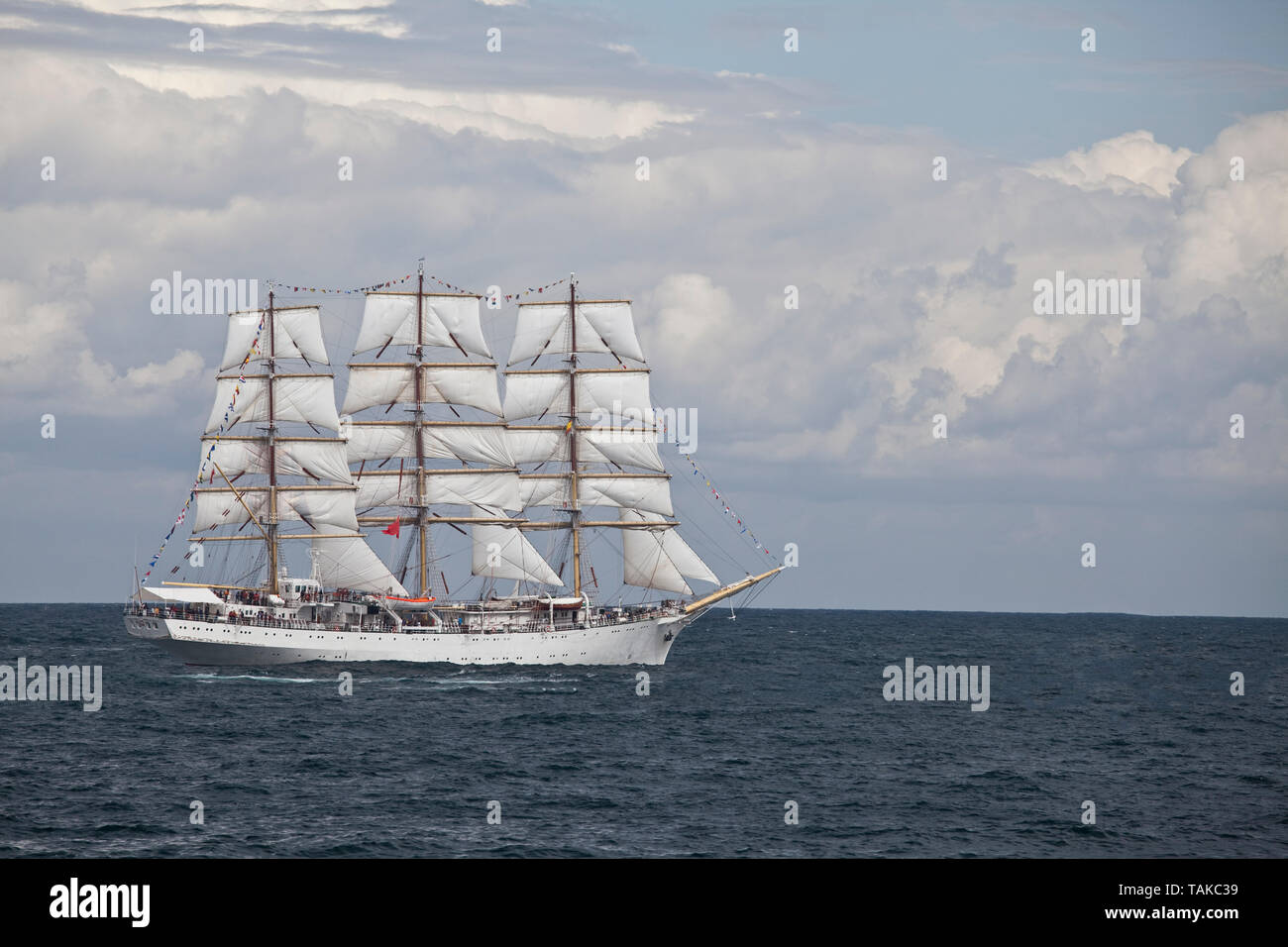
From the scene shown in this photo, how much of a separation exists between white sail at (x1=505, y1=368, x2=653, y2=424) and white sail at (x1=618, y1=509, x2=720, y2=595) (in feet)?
25.6

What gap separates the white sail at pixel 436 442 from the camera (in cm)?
9550

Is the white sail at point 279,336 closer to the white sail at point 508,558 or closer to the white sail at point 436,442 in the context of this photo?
the white sail at point 436,442

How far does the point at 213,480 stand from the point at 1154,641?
390ft

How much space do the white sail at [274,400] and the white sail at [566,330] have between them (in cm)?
1372

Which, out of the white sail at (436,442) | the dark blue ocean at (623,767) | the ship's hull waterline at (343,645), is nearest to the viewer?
the dark blue ocean at (623,767)

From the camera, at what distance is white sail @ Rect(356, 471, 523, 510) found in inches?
3745

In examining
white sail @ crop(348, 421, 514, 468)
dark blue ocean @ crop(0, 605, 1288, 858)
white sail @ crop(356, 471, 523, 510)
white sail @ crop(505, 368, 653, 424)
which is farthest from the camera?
white sail @ crop(505, 368, 653, 424)

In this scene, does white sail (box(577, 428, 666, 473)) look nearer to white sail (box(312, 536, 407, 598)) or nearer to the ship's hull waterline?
the ship's hull waterline

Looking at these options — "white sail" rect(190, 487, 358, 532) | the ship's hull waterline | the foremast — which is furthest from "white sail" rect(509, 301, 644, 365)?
the ship's hull waterline

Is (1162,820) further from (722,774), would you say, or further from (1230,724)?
(1230,724)

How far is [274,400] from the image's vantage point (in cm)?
9281

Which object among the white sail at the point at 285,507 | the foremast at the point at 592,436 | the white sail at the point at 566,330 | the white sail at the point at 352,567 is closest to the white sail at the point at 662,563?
the foremast at the point at 592,436
